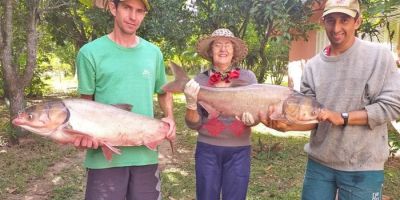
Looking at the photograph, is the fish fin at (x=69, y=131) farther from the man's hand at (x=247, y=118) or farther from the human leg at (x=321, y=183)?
the human leg at (x=321, y=183)

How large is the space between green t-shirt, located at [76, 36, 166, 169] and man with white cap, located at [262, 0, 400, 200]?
1363 mm

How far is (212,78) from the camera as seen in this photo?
13.3ft

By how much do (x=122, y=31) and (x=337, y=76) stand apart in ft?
5.50

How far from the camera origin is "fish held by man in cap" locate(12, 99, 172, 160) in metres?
2.93

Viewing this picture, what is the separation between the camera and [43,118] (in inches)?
115

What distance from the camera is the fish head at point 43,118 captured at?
9.55 ft

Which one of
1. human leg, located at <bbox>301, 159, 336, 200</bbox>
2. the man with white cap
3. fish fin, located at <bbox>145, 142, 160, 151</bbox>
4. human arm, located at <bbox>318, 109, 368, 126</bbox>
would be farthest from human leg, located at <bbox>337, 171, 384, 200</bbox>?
fish fin, located at <bbox>145, 142, 160, 151</bbox>

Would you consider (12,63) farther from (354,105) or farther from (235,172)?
(354,105)

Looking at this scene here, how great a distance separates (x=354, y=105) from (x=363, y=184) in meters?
0.58

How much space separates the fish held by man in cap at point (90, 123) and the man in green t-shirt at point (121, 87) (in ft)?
0.61

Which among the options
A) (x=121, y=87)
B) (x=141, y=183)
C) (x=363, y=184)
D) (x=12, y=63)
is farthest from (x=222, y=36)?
(x=12, y=63)

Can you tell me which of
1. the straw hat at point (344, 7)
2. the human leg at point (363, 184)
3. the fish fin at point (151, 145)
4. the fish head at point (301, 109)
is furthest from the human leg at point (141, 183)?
the straw hat at point (344, 7)

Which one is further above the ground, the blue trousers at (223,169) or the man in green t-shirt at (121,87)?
the man in green t-shirt at (121,87)

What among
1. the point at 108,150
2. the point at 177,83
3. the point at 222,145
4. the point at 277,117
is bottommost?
the point at 222,145
